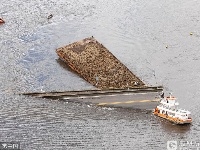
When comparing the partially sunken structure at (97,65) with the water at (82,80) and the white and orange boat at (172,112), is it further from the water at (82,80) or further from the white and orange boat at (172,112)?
the white and orange boat at (172,112)

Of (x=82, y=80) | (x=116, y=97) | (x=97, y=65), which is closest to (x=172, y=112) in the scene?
(x=116, y=97)

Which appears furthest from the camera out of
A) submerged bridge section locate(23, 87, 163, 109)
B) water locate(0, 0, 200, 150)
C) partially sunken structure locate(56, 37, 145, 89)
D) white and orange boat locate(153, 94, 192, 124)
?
partially sunken structure locate(56, 37, 145, 89)

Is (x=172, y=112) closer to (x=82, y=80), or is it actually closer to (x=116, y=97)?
(x=116, y=97)

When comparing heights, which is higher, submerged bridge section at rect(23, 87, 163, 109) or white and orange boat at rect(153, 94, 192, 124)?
submerged bridge section at rect(23, 87, 163, 109)

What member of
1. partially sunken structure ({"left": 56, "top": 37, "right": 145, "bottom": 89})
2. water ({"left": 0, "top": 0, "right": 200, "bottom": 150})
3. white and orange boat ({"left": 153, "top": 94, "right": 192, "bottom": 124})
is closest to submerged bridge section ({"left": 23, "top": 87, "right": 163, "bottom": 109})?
water ({"left": 0, "top": 0, "right": 200, "bottom": 150})

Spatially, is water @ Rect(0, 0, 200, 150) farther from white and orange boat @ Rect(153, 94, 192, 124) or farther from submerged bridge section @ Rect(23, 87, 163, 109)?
submerged bridge section @ Rect(23, 87, 163, 109)

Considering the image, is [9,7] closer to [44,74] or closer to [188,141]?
[44,74]

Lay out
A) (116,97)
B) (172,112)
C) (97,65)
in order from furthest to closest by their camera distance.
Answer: (97,65) → (116,97) → (172,112)
